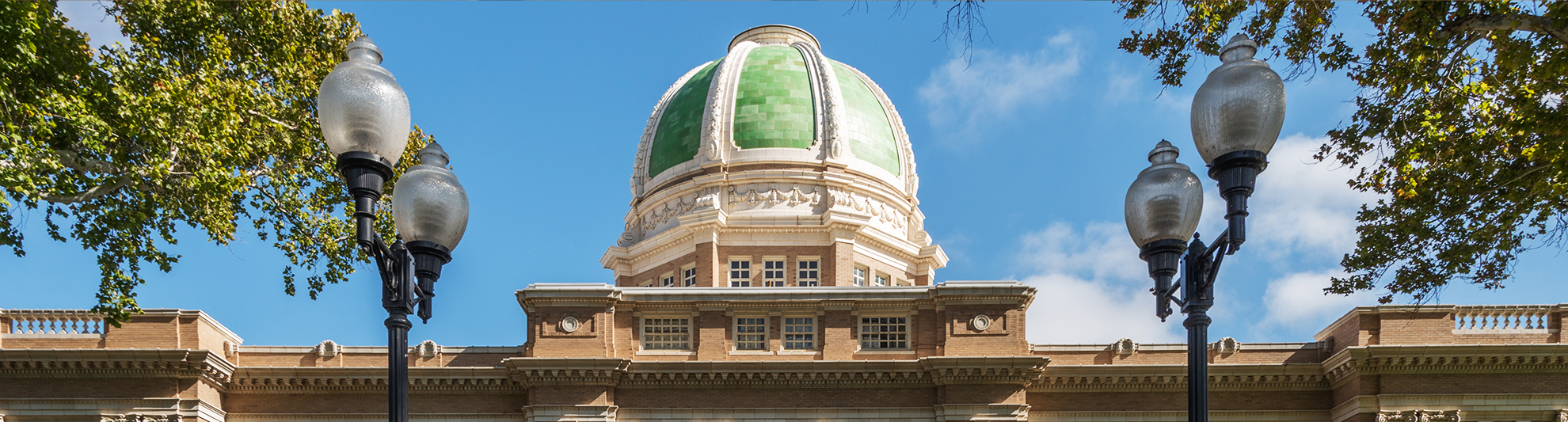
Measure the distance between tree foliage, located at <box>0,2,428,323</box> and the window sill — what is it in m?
9.04

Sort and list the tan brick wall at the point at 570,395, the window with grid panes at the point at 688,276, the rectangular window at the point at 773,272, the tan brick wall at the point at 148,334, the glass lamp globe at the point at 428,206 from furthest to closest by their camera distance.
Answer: the window with grid panes at the point at 688,276, the rectangular window at the point at 773,272, the tan brick wall at the point at 570,395, the tan brick wall at the point at 148,334, the glass lamp globe at the point at 428,206

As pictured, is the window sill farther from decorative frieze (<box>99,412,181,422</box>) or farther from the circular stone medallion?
decorative frieze (<box>99,412,181,422</box>)

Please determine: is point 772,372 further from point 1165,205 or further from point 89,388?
point 1165,205

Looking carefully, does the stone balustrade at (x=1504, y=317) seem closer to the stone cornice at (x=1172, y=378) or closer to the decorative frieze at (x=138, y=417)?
the stone cornice at (x=1172, y=378)

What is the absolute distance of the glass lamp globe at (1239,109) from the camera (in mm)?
8914

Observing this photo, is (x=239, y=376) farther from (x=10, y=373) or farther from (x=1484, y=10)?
(x=1484, y=10)

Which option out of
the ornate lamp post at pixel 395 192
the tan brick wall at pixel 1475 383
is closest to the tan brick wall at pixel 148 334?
the ornate lamp post at pixel 395 192

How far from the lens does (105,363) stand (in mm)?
A: 30234

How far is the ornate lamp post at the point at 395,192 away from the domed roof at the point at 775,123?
108 ft

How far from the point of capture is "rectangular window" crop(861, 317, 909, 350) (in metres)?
32.5

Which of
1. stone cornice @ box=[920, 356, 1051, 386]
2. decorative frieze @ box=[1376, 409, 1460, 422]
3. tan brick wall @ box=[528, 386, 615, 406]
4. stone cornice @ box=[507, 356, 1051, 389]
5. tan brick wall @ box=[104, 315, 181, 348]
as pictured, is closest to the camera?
decorative frieze @ box=[1376, 409, 1460, 422]

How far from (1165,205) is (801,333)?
919 inches

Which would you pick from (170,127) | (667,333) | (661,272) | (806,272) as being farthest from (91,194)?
(806,272)

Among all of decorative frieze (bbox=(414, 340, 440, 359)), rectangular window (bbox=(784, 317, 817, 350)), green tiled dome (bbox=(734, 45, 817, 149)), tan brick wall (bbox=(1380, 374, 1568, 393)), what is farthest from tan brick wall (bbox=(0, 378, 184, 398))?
tan brick wall (bbox=(1380, 374, 1568, 393))
